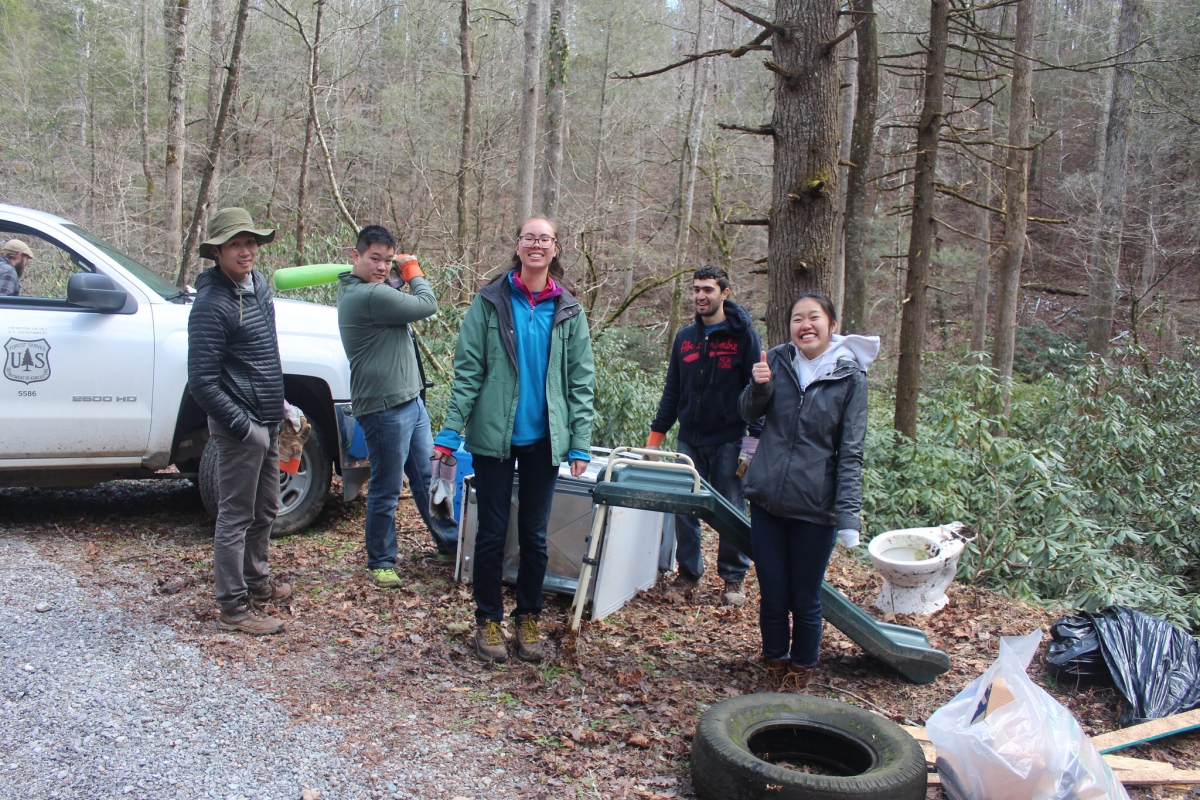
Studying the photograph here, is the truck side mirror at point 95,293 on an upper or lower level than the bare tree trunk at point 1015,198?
lower

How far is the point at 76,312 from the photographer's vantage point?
4.97 meters

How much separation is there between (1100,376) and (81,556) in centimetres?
1078

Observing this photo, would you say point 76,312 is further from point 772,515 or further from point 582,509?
point 772,515

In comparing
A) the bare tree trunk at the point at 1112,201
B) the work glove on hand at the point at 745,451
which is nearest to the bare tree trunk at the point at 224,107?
the work glove on hand at the point at 745,451

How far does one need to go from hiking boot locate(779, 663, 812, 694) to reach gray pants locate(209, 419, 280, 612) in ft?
8.71

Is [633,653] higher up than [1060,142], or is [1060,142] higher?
[1060,142]

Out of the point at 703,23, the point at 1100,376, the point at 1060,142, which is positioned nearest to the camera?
the point at 1100,376

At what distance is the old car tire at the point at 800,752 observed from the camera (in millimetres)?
2689

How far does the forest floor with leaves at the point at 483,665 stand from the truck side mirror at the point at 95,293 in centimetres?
149

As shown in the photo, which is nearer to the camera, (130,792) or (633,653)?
(130,792)

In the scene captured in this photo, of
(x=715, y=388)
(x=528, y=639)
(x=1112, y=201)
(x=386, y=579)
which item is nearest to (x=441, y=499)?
(x=386, y=579)

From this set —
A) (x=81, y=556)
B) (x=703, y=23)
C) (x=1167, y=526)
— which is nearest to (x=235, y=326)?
(x=81, y=556)

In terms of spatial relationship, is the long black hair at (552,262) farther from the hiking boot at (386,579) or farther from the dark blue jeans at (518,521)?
the hiking boot at (386,579)

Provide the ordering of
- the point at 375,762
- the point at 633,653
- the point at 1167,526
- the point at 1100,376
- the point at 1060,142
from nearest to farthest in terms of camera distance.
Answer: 1. the point at 375,762
2. the point at 633,653
3. the point at 1167,526
4. the point at 1100,376
5. the point at 1060,142
